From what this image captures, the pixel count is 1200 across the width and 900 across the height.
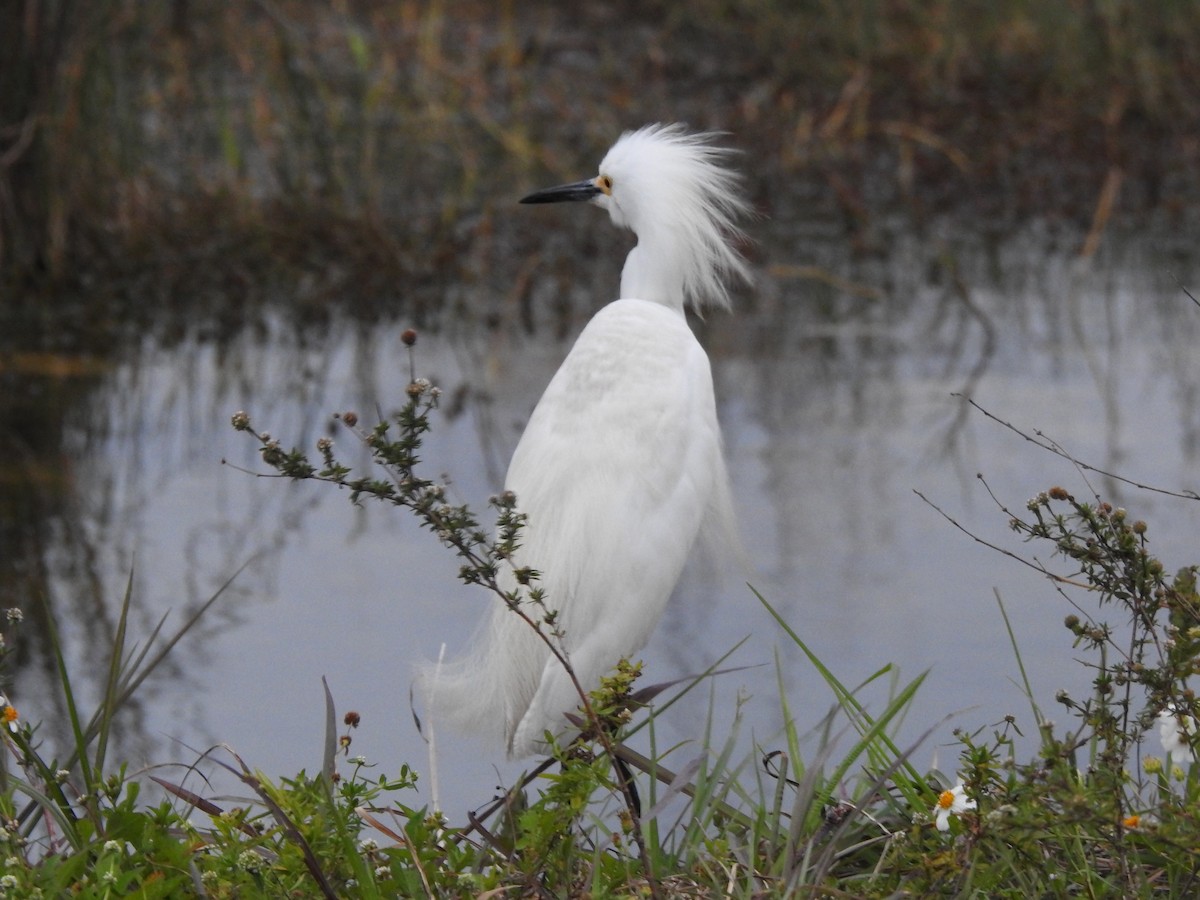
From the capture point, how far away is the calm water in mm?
3543

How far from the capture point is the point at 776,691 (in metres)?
3.50

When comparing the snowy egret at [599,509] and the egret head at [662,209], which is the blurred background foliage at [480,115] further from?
the snowy egret at [599,509]

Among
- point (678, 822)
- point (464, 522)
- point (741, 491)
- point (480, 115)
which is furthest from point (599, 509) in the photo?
point (480, 115)

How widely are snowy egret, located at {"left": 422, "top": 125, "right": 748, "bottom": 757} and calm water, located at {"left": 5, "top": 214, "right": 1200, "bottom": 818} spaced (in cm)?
Result: 27

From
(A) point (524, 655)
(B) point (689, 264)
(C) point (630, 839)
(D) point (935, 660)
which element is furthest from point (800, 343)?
(C) point (630, 839)

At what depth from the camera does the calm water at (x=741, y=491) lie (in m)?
3.54

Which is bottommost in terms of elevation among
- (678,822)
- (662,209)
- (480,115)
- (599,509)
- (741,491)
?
(678,822)

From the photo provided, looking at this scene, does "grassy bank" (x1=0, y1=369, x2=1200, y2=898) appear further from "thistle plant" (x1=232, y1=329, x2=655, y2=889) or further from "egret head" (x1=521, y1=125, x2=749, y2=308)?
"egret head" (x1=521, y1=125, x2=749, y2=308)

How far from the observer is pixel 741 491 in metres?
4.59

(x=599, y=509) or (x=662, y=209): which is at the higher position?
(x=662, y=209)

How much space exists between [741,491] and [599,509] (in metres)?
1.97

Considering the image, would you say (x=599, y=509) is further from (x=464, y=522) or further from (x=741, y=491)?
(x=741, y=491)

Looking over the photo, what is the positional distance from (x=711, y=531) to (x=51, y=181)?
3806 mm

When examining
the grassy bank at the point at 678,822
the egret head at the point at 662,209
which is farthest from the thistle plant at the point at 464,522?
the egret head at the point at 662,209
